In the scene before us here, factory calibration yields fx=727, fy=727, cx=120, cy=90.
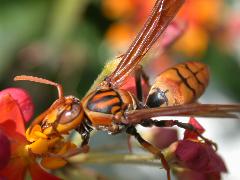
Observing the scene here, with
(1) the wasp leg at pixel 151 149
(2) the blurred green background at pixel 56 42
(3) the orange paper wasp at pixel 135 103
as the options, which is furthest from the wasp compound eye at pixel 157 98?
(2) the blurred green background at pixel 56 42

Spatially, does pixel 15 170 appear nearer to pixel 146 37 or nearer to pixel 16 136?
pixel 16 136

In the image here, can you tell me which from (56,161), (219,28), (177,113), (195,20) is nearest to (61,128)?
(56,161)

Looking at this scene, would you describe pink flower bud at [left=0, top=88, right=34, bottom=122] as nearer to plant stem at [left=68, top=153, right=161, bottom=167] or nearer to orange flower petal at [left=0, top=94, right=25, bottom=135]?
orange flower petal at [left=0, top=94, right=25, bottom=135]

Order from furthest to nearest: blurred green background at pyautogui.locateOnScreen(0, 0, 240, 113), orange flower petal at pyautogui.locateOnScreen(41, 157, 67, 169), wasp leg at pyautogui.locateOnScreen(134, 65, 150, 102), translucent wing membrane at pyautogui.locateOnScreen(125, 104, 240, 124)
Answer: blurred green background at pyautogui.locateOnScreen(0, 0, 240, 113)
wasp leg at pyautogui.locateOnScreen(134, 65, 150, 102)
orange flower petal at pyautogui.locateOnScreen(41, 157, 67, 169)
translucent wing membrane at pyautogui.locateOnScreen(125, 104, 240, 124)

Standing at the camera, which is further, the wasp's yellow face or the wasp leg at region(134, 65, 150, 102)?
the wasp leg at region(134, 65, 150, 102)

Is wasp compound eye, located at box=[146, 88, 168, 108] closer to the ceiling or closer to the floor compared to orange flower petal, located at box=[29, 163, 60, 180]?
closer to the ceiling

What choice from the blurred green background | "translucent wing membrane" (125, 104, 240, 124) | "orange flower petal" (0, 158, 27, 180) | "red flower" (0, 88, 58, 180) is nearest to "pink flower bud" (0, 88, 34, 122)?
"red flower" (0, 88, 58, 180)

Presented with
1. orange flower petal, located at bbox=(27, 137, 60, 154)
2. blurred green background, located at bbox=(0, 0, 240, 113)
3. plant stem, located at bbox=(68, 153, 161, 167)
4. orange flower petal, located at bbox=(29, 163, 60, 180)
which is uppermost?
orange flower petal, located at bbox=(27, 137, 60, 154)

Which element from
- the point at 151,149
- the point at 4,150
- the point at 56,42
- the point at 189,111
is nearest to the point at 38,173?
the point at 4,150
